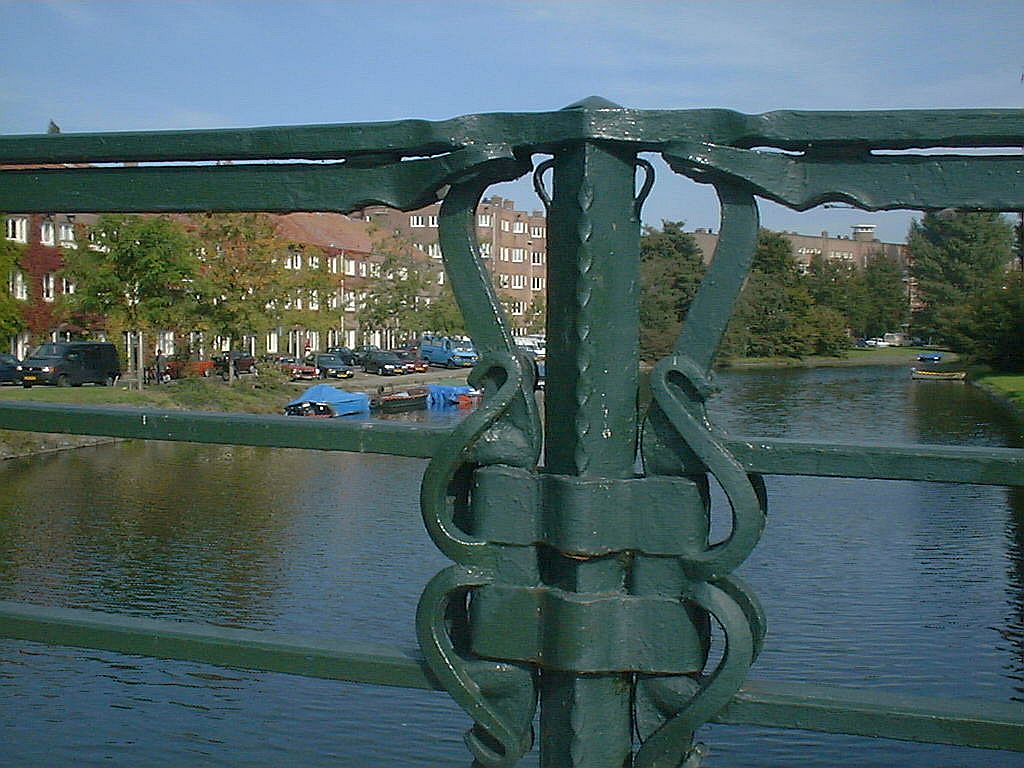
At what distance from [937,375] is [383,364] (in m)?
22.4

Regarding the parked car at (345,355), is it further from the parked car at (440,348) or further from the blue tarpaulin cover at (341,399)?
the blue tarpaulin cover at (341,399)

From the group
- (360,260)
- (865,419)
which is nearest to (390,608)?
(865,419)

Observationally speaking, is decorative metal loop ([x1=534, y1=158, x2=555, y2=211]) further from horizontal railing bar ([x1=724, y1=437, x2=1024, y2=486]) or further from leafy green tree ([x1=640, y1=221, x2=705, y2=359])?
horizontal railing bar ([x1=724, y1=437, x2=1024, y2=486])

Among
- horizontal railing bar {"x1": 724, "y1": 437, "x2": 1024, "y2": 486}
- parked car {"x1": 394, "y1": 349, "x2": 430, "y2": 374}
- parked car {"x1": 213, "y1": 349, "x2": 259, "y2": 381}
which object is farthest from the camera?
parked car {"x1": 394, "y1": 349, "x2": 430, "y2": 374}

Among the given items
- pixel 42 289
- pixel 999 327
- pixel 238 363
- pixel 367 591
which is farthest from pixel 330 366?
pixel 367 591

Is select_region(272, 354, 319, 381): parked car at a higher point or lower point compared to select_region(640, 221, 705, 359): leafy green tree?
lower

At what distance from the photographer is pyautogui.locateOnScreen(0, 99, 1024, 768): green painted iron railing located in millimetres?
1625

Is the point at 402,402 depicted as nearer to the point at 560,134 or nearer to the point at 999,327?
the point at 999,327

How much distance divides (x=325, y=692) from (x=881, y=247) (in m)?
30.5

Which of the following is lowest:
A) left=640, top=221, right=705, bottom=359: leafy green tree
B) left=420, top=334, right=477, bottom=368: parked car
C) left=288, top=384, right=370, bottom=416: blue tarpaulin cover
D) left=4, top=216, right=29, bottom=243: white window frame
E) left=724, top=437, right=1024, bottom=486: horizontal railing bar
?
left=288, top=384, right=370, bottom=416: blue tarpaulin cover

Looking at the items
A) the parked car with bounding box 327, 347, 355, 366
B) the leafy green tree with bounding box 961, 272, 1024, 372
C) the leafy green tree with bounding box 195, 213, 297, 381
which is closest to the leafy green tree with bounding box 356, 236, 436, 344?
the parked car with bounding box 327, 347, 355, 366

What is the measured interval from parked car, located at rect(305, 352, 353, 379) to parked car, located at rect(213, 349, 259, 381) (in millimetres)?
2415

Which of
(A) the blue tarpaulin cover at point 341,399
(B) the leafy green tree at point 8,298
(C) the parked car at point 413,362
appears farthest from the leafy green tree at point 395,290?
(A) the blue tarpaulin cover at point 341,399

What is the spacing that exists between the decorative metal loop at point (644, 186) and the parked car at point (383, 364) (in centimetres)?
4456
